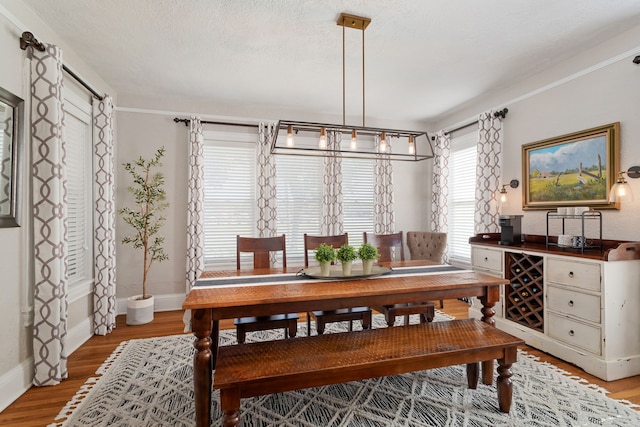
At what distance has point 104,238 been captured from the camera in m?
3.51

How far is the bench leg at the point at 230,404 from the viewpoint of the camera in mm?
1581

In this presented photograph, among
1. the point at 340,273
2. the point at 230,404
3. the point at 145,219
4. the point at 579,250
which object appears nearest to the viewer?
the point at 230,404

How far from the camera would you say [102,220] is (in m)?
3.50

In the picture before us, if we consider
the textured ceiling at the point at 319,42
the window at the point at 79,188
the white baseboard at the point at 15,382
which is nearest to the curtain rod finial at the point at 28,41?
the textured ceiling at the point at 319,42

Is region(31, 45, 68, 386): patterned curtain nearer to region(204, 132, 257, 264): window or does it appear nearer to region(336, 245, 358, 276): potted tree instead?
region(204, 132, 257, 264): window

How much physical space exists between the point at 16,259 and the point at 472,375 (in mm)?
3326

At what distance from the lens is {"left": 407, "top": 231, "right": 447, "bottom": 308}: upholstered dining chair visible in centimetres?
427

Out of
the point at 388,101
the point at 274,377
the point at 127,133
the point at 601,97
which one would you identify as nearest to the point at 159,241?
the point at 127,133

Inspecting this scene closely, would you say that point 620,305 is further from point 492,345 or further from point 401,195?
point 401,195

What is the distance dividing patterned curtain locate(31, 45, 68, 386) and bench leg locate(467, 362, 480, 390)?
303 centimetres

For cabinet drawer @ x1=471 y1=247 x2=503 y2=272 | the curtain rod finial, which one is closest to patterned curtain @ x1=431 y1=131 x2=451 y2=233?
cabinet drawer @ x1=471 y1=247 x2=503 y2=272

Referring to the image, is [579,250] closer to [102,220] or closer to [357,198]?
[357,198]

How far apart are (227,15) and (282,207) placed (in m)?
2.61

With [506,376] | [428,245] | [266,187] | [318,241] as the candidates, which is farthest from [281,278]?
[428,245]
